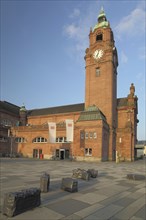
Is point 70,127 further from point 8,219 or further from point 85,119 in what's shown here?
point 8,219

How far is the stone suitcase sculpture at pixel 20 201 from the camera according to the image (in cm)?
650

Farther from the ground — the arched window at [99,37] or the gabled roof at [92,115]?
the arched window at [99,37]

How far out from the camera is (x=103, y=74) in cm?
5416

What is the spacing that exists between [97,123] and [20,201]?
1487 inches

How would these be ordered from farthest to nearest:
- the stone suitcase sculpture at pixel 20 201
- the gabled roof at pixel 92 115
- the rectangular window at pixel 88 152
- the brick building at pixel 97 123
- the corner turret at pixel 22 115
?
the corner turret at pixel 22 115
the brick building at pixel 97 123
the gabled roof at pixel 92 115
the rectangular window at pixel 88 152
the stone suitcase sculpture at pixel 20 201

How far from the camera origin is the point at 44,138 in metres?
53.1

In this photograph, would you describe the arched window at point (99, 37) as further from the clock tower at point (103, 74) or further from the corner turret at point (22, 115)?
the corner turret at point (22, 115)

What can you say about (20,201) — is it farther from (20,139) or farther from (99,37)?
(99,37)

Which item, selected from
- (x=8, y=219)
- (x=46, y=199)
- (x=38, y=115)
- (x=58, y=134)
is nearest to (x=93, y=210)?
(x=46, y=199)

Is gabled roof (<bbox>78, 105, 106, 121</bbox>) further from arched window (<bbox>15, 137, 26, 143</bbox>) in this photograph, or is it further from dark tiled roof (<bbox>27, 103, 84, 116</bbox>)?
arched window (<bbox>15, 137, 26, 143</bbox>)

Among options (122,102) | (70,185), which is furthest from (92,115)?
(70,185)

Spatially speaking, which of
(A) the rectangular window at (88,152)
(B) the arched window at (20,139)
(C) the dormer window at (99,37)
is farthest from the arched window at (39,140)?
(C) the dormer window at (99,37)

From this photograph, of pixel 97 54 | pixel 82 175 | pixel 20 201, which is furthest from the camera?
pixel 97 54

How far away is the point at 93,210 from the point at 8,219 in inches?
115
